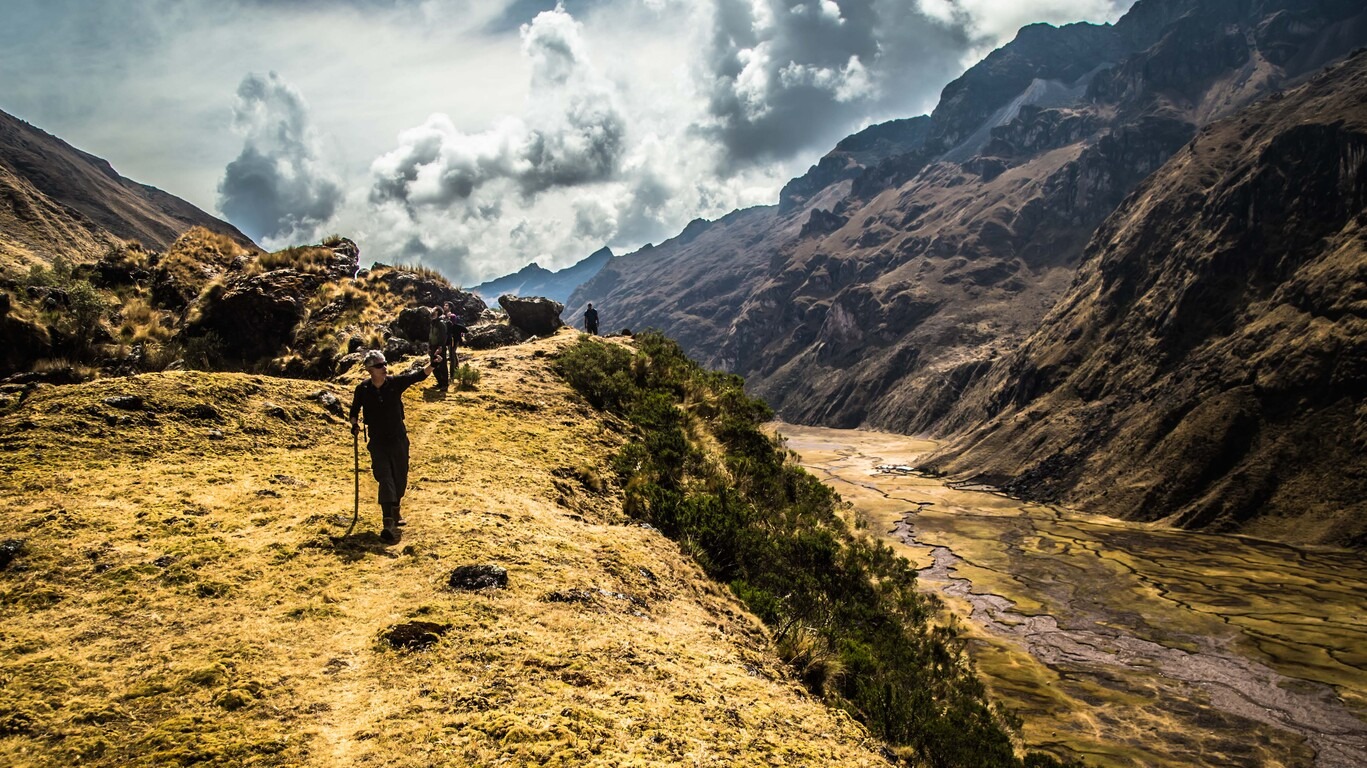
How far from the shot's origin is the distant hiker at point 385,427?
9.18m

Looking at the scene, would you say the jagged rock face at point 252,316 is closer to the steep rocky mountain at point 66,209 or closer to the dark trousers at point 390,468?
the steep rocky mountain at point 66,209

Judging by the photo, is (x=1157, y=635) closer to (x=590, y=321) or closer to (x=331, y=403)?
(x=590, y=321)

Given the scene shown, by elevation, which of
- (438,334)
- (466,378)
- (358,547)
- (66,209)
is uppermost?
(66,209)

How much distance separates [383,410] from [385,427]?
27 cm

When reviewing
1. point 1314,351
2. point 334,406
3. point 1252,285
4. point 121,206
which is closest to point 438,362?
point 334,406

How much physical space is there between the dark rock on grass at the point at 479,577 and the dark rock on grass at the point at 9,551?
4.35 meters

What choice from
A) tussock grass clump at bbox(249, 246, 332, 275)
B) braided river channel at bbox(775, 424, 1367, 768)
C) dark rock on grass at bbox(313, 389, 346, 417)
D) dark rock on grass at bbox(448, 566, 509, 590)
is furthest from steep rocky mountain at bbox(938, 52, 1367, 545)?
tussock grass clump at bbox(249, 246, 332, 275)

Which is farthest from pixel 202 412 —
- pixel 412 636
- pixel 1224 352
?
pixel 1224 352

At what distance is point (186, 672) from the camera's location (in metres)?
5.27

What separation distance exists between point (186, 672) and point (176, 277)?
26.2 metres

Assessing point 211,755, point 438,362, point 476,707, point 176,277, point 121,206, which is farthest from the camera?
point 121,206

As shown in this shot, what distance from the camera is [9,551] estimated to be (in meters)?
6.52

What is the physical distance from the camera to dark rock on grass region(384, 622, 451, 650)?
6.17m

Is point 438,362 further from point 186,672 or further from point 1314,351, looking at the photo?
point 1314,351
